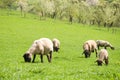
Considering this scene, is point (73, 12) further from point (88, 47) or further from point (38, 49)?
point (38, 49)

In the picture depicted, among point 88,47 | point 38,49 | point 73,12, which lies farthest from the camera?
point 73,12

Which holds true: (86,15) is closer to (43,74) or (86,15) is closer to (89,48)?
(89,48)

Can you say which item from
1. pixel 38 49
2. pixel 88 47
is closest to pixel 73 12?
pixel 88 47

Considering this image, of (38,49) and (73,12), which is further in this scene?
(73,12)

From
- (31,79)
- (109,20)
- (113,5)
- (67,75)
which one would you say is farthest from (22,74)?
(113,5)

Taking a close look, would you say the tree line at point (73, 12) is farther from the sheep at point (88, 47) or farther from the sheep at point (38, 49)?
the sheep at point (38, 49)

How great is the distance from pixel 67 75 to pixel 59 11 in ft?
430

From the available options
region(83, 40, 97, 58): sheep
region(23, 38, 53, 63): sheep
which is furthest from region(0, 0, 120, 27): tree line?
region(23, 38, 53, 63): sheep

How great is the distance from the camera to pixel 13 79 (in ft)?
42.6

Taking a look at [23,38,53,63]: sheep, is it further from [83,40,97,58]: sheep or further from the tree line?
the tree line

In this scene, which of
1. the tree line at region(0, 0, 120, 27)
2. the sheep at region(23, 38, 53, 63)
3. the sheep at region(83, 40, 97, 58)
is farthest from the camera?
the tree line at region(0, 0, 120, 27)

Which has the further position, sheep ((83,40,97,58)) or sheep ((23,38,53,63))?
sheep ((83,40,97,58))

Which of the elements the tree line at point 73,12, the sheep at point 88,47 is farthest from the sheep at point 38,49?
the tree line at point 73,12

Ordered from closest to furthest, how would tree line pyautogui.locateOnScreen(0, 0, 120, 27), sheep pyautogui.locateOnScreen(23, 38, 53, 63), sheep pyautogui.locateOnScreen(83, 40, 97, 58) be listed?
sheep pyautogui.locateOnScreen(23, 38, 53, 63)
sheep pyautogui.locateOnScreen(83, 40, 97, 58)
tree line pyautogui.locateOnScreen(0, 0, 120, 27)
